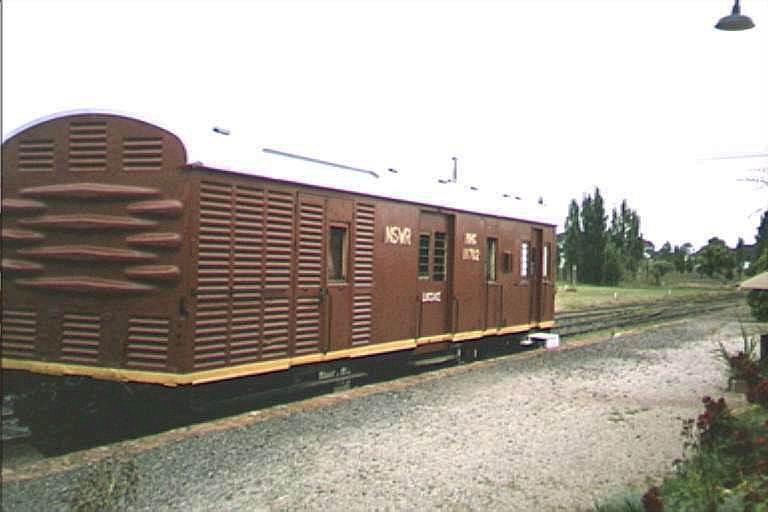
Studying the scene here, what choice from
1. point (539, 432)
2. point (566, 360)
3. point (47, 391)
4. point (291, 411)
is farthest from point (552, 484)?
point (566, 360)

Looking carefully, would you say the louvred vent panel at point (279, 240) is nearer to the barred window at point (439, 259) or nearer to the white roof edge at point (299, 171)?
the white roof edge at point (299, 171)

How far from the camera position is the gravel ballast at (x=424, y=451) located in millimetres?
5531

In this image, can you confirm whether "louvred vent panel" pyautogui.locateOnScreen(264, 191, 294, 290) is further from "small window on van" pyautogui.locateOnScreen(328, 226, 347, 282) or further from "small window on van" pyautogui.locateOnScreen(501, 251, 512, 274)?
"small window on van" pyautogui.locateOnScreen(501, 251, 512, 274)

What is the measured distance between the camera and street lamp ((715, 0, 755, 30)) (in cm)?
725

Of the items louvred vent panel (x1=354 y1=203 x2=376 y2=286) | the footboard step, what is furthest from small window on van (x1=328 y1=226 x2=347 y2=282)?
the footboard step

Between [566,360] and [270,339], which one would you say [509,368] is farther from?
[270,339]

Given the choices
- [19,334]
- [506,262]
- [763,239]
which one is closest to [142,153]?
[19,334]

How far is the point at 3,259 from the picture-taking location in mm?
7992

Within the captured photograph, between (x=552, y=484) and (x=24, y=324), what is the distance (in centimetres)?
589

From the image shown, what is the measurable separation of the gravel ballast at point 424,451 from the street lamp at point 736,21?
449 centimetres

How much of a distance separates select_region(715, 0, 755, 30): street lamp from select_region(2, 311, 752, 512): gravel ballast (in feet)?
14.7

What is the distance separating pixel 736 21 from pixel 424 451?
5495 mm

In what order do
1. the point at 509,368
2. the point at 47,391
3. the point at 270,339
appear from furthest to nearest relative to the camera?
the point at 509,368 → the point at 270,339 → the point at 47,391

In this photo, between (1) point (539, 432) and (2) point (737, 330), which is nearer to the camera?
(1) point (539, 432)
